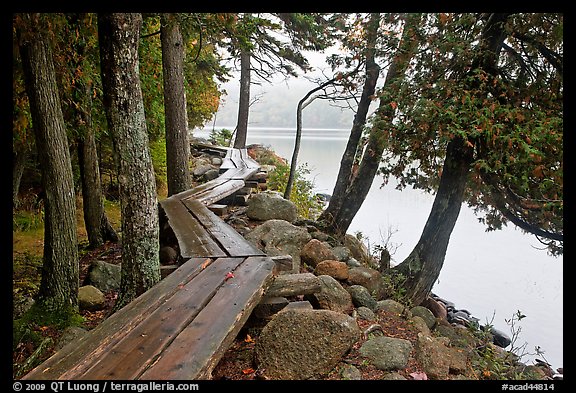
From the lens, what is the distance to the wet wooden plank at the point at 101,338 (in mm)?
1902

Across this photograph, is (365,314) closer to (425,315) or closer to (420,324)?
(420,324)

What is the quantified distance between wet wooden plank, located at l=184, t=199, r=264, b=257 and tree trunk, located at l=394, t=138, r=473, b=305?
3.03m

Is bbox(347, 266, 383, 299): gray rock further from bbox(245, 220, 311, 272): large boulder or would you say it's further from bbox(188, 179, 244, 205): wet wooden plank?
bbox(188, 179, 244, 205): wet wooden plank

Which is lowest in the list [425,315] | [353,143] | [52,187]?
[425,315]

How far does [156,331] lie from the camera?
7.59ft

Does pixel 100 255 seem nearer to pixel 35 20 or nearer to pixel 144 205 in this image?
pixel 144 205

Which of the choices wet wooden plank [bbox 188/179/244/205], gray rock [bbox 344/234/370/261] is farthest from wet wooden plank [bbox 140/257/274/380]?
gray rock [bbox 344/234/370/261]

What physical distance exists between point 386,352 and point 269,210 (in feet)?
14.0

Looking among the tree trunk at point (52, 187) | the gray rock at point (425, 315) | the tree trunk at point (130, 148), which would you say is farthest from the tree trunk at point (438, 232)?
the tree trunk at point (52, 187)

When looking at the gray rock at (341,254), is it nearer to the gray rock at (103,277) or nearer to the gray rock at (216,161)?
the gray rock at (103,277)

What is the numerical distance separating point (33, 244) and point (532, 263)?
10.9 meters

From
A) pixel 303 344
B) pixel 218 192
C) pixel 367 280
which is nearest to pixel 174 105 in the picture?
pixel 218 192
